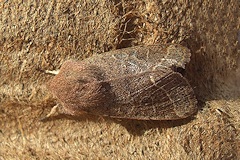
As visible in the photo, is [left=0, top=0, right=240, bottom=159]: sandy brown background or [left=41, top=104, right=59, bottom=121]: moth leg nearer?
[left=0, top=0, right=240, bottom=159]: sandy brown background

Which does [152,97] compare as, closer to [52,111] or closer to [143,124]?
[143,124]

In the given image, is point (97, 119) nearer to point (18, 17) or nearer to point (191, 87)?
point (191, 87)

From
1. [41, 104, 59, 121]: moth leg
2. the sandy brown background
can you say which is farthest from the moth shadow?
[41, 104, 59, 121]: moth leg

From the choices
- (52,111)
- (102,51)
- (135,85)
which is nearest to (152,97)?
(135,85)


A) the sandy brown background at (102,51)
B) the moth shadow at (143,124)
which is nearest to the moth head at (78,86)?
the sandy brown background at (102,51)

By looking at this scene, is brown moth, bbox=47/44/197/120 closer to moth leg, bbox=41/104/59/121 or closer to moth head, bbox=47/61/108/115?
moth head, bbox=47/61/108/115

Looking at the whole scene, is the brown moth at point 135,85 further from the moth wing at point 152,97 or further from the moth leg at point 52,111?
the moth leg at point 52,111

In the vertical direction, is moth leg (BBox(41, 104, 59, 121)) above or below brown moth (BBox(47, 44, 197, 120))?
below

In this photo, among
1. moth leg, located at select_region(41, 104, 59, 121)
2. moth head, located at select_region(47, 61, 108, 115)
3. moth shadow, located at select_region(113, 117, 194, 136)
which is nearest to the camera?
moth head, located at select_region(47, 61, 108, 115)
